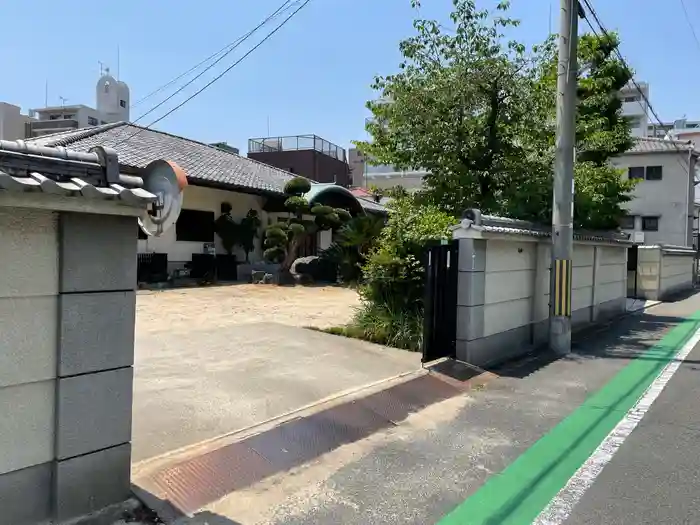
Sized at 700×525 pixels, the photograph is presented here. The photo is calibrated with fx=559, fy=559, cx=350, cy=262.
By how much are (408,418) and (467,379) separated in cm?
184

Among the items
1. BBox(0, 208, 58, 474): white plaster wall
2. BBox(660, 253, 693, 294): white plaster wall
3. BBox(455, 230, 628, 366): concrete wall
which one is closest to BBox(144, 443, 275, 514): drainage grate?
BBox(0, 208, 58, 474): white plaster wall

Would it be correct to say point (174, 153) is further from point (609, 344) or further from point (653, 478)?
point (653, 478)

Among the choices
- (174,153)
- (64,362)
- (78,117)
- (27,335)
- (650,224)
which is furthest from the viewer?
(78,117)

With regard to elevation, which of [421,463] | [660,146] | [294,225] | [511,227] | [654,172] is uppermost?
[660,146]

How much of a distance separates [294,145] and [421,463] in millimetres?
30411

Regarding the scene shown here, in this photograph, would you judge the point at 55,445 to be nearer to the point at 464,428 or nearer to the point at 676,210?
the point at 464,428

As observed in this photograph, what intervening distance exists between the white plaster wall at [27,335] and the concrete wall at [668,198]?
112ft

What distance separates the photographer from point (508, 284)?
28.1 ft

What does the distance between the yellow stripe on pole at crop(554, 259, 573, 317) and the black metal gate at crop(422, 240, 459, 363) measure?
2.30 metres

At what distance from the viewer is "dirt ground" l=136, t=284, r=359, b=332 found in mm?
10078

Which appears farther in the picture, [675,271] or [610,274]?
[675,271]

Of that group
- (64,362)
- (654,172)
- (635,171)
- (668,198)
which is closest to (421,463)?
(64,362)

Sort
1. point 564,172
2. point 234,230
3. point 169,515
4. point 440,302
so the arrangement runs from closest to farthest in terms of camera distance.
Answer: point 169,515, point 440,302, point 564,172, point 234,230

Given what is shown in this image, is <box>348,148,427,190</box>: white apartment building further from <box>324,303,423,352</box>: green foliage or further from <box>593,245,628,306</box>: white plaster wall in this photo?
<box>324,303,423,352</box>: green foliage
